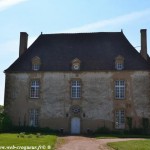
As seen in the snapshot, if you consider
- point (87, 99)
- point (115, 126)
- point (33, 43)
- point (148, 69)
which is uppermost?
point (33, 43)

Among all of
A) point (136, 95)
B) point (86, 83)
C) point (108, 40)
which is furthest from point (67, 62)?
point (136, 95)

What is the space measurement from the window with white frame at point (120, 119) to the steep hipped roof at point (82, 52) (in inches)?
179

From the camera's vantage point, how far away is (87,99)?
32469 millimetres

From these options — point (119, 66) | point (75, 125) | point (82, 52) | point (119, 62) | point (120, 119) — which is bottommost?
point (75, 125)

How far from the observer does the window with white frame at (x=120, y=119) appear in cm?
3156

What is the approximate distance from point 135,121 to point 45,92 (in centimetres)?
975

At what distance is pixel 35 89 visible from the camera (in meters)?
33.5

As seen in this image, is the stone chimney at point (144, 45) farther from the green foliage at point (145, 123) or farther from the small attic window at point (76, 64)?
the small attic window at point (76, 64)

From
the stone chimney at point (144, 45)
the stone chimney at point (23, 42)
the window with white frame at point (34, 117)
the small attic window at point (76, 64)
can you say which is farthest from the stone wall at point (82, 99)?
the stone chimney at point (23, 42)

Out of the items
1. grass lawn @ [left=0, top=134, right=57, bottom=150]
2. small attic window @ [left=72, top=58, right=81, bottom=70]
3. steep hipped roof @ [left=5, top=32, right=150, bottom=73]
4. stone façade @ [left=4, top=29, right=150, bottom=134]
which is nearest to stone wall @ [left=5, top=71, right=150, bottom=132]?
stone façade @ [left=4, top=29, right=150, bottom=134]

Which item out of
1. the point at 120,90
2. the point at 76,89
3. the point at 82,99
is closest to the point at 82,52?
the point at 76,89

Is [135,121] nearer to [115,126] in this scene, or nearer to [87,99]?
[115,126]

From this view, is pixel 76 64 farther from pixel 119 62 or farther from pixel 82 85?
pixel 119 62

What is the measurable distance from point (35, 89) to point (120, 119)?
945 centimetres
